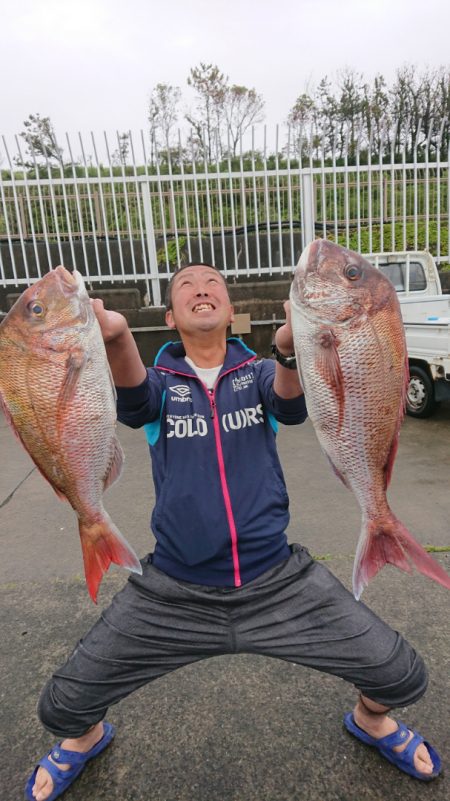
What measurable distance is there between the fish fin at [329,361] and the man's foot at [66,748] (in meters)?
1.46

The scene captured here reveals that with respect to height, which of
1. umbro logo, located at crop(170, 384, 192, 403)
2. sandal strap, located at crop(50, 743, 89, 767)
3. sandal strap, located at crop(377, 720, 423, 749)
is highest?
umbro logo, located at crop(170, 384, 192, 403)

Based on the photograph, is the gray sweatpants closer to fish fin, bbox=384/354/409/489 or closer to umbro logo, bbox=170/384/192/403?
fish fin, bbox=384/354/409/489

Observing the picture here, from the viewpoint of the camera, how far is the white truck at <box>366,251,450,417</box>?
5.61 metres

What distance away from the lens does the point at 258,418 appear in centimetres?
189

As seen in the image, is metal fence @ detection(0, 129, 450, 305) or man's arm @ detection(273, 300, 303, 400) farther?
metal fence @ detection(0, 129, 450, 305)

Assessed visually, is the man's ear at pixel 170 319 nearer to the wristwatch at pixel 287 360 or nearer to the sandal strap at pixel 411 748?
the wristwatch at pixel 287 360

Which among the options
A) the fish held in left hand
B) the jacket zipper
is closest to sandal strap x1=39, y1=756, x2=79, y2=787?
the jacket zipper

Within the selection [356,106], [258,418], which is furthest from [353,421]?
[356,106]

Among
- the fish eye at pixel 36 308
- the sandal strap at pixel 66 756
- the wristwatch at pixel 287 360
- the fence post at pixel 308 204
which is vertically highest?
the fence post at pixel 308 204

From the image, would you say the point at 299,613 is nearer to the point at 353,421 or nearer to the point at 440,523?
the point at 353,421

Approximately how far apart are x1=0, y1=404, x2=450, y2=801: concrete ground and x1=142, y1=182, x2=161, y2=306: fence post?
17.4 ft

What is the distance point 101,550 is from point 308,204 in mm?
7188

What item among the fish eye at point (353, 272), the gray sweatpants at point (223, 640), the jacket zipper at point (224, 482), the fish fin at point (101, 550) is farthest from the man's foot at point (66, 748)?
the fish eye at point (353, 272)

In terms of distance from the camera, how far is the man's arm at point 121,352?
1.62 metres
